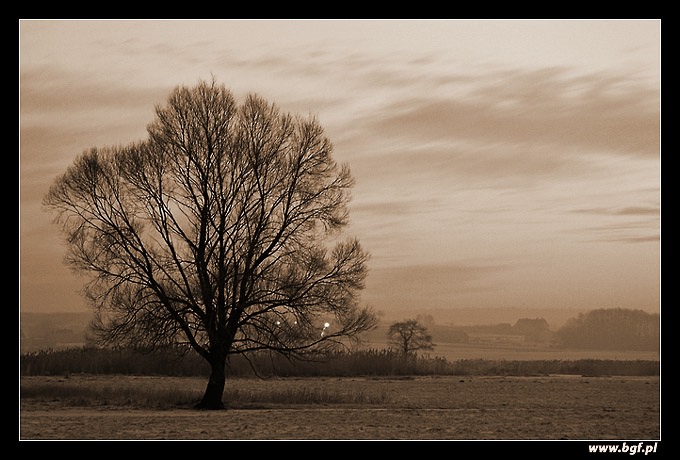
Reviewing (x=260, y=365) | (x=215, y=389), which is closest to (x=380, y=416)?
(x=215, y=389)

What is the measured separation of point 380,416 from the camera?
91.2ft

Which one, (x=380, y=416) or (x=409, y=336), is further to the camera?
(x=409, y=336)

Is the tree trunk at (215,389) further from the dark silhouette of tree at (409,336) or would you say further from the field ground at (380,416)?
the dark silhouette of tree at (409,336)

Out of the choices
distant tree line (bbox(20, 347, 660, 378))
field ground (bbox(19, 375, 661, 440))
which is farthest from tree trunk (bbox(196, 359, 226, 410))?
distant tree line (bbox(20, 347, 660, 378))

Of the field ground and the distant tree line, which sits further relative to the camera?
the distant tree line

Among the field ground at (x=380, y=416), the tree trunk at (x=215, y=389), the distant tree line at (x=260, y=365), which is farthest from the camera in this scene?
the distant tree line at (x=260, y=365)

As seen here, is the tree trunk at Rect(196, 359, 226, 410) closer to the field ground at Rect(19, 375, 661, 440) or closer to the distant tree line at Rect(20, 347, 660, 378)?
the field ground at Rect(19, 375, 661, 440)

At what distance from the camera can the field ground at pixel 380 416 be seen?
22672 mm

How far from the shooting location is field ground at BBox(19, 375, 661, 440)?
2267cm

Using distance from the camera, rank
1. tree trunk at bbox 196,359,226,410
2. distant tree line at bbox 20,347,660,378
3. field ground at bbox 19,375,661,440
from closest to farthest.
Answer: field ground at bbox 19,375,661,440, tree trunk at bbox 196,359,226,410, distant tree line at bbox 20,347,660,378

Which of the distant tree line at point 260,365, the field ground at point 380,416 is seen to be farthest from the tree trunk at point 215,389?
the distant tree line at point 260,365

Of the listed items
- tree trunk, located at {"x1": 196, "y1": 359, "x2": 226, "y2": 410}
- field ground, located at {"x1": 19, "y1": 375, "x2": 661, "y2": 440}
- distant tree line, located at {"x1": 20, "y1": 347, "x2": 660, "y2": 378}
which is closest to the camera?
field ground, located at {"x1": 19, "y1": 375, "x2": 661, "y2": 440}

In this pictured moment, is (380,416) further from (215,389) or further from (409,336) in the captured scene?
(409,336)

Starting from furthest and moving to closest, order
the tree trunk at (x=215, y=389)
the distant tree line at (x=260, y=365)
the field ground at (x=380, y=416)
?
the distant tree line at (x=260, y=365) < the tree trunk at (x=215, y=389) < the field ground at (x=380, y=416)
